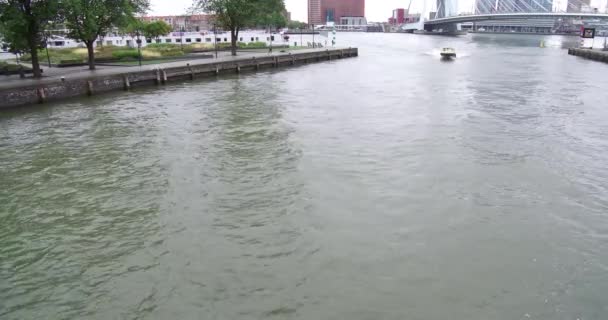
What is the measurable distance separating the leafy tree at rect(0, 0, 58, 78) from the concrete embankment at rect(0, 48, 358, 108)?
3456mm

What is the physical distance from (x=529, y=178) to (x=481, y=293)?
28.5ft

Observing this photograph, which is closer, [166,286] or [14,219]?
[166,286]

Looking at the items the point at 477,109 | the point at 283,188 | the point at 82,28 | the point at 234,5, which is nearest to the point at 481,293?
the point at 283,188

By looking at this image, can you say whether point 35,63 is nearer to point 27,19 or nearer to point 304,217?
point 27,19

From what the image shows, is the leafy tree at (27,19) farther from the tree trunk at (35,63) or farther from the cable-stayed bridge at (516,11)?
the cable-stayed bridge at (516,11)

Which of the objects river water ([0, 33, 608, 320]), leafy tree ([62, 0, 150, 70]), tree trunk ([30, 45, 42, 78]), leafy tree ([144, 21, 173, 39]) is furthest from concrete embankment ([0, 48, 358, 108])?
leafy tree ([144, 21, 173, 39])

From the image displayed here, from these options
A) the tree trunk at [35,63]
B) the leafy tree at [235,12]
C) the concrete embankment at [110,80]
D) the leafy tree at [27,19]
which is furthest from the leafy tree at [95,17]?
the leafy tree at [235,12]

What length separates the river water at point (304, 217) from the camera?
1016 centimetres

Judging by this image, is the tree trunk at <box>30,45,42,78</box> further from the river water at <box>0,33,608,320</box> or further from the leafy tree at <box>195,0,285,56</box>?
the leafy tree at <box>195,0,285,56</box>

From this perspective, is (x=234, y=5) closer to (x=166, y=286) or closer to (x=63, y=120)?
(x=63, y=120)

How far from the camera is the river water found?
1016 cm

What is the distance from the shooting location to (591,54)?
237 feet

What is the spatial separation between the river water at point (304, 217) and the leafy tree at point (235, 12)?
1534 inches

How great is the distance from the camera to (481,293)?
10.3 m
